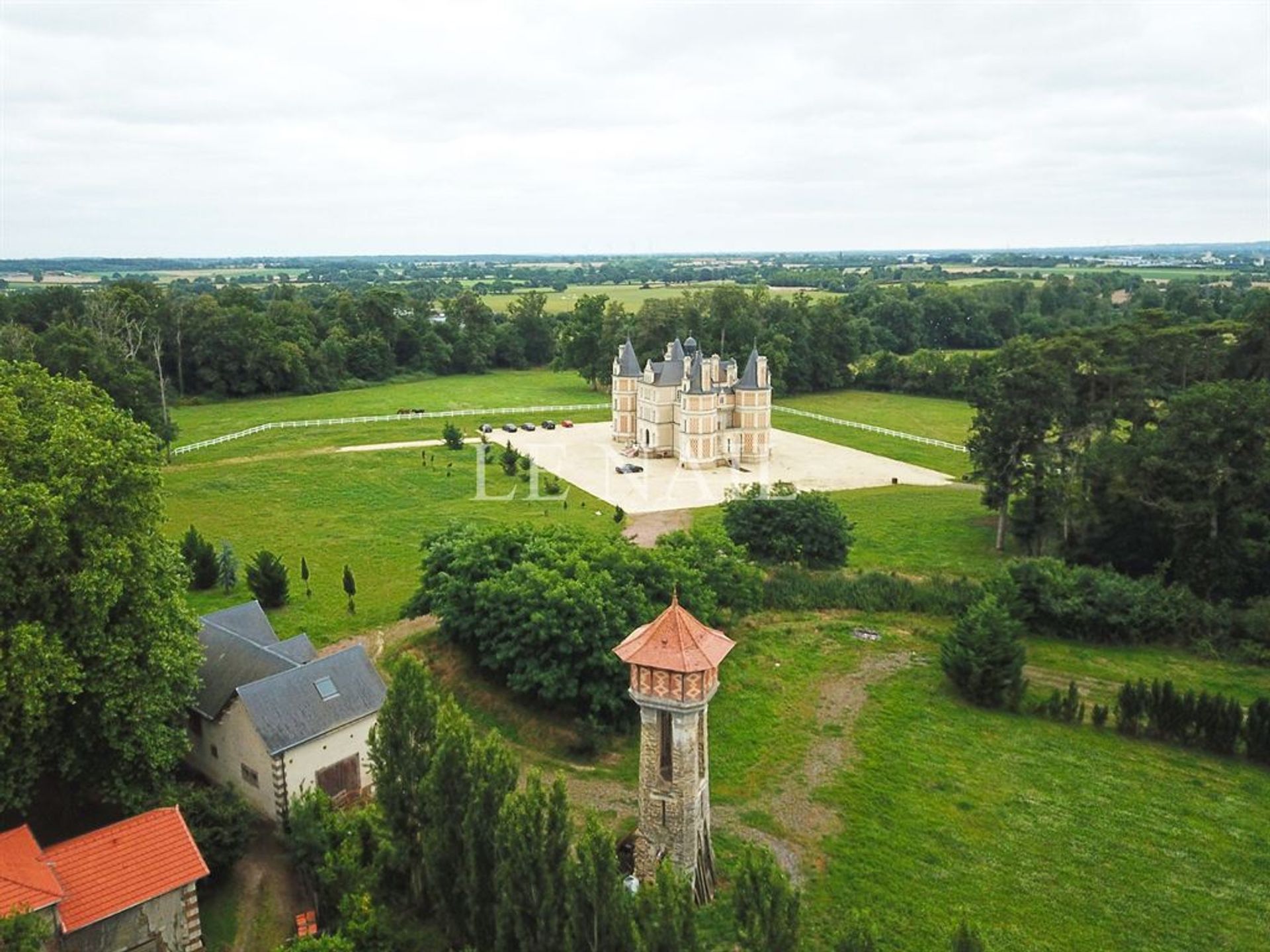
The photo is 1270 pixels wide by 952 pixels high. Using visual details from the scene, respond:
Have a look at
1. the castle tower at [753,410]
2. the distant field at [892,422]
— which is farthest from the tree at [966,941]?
the castle tower at [753,410]

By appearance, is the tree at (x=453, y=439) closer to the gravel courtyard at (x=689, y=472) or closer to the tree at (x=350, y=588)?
the gravel courtyard at (x=689, y=472)

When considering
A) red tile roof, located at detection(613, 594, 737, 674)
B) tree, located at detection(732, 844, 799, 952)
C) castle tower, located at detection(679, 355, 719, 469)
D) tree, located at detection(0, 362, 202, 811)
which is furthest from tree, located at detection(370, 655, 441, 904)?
castle tower, located at detection(679, 355, 719, 469)

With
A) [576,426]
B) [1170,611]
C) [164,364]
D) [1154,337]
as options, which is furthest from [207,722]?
[164,364]

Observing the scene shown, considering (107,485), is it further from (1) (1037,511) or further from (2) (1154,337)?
(2) (1154,337)

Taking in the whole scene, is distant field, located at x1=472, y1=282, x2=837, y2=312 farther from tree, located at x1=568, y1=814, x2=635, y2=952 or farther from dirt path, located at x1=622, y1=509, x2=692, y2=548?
tree, located at x1=568, y1=814, x2=635, y2=952

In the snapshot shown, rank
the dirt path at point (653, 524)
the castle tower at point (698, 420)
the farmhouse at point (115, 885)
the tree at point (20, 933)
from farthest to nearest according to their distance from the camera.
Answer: the castle tower at point (698, 420) → the dirt path at point (653, 524) → the farmhouse at point (115, 885) → the tree at point (20, 933)
